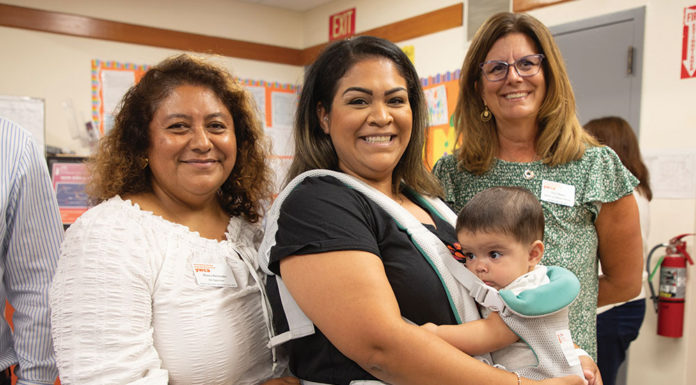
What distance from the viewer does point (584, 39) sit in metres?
3.29

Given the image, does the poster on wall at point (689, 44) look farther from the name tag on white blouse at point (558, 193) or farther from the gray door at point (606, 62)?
the name tag on white blouse at point (558, 193)

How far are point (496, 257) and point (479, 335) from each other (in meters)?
0.19

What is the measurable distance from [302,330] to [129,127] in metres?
0.81

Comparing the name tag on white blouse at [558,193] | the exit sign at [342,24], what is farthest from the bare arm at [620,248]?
the exit sign at [342,24]

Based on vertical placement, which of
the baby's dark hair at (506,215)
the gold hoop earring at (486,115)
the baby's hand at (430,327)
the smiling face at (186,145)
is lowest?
the baby's hand at (430,327)

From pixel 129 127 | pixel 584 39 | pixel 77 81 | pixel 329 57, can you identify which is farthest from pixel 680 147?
pixel 77 81

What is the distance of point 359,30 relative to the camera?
5.15 metres

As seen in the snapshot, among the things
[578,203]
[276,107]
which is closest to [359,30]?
[276,107]

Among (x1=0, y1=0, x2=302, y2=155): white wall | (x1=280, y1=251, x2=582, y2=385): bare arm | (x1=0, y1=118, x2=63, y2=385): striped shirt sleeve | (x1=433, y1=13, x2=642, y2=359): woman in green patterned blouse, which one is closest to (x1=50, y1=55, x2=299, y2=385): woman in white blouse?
(x1=0, y1=118, x2=63, y2=385): striped shirt sleeve

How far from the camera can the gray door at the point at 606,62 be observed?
3088 millimetres

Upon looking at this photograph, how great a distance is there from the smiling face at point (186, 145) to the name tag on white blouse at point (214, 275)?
235 millimetres

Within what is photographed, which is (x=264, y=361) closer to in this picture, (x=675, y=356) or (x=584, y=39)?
(x=675, y=356)

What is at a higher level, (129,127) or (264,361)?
(129,127)

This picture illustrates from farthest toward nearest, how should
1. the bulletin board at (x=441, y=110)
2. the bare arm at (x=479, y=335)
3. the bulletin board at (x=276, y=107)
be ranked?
the bulletin board at (x=276, y=107)
the bulletin board at (x=441, y=110)
the bare arm at (x=479, y=335)
